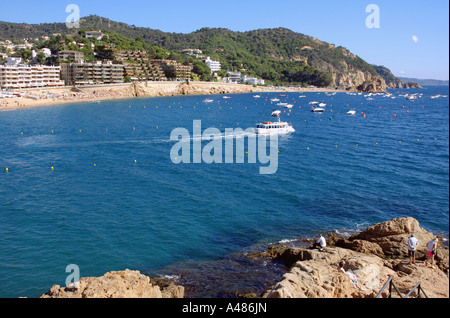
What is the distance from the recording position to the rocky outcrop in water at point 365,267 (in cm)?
1320

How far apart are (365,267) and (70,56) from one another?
13169cm

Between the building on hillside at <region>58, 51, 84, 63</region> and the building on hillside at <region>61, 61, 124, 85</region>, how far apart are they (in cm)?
808

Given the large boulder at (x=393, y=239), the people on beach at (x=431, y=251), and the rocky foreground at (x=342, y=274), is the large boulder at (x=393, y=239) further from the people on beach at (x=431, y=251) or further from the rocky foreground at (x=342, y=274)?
the people on beach at (x=431, y=251)

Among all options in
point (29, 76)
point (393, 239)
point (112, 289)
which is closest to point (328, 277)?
point (112, 289)

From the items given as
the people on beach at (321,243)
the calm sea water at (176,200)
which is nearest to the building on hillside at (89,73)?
the calm sea water at (176,200)

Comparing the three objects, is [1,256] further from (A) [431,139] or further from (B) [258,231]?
(A) [431,139]

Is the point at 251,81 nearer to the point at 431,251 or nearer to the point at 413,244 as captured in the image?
the point at 413,244

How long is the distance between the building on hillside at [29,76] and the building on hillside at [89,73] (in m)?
2.75

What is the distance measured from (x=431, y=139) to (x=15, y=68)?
10256 cm

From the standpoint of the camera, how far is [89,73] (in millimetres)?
119062

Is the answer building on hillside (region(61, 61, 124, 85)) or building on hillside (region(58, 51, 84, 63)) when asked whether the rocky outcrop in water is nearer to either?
building on hillside (region(61, 61, 124, 85))
